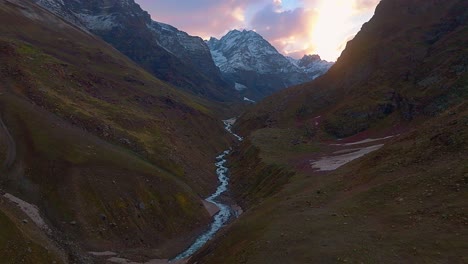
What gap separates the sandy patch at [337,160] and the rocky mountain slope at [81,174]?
29593mm

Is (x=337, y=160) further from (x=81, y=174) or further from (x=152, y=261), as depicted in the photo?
(x=81, y=174)

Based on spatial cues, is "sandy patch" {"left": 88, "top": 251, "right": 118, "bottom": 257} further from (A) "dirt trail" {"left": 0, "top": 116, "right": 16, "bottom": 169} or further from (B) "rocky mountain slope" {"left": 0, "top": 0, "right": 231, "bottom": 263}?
(A) "dirt trail" {"left": 0, "top": 116, "right": 16, "bottom": 169}

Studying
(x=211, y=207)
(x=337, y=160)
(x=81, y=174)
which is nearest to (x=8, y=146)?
(x=81, y=174)

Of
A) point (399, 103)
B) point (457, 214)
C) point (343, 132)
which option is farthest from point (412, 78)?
point (457, 214)

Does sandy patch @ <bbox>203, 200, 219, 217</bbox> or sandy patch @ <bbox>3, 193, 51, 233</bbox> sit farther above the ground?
sandy patch @ <bbox>3, 193, 51, 233</bbox>

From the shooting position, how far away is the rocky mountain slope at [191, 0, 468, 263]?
40188 mm

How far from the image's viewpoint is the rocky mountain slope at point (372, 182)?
40188 millimetres

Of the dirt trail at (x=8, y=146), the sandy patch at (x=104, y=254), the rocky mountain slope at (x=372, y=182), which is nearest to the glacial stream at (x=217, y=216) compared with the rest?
the rocky mountain slope at (x=372, y=182)

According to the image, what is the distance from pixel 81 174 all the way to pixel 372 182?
2139 inches

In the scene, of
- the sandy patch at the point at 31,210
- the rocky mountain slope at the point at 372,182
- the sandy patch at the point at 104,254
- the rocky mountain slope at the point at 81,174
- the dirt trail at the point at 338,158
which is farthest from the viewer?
the dirt trail at the point at 338,158

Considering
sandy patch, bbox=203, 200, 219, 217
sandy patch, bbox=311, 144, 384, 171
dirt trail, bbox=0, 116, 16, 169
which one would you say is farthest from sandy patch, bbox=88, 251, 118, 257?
sandy patch, bbox=311, 144, 384, 171

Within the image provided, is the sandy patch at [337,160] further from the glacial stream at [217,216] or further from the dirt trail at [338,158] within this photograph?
the glacial stream at [217,216]

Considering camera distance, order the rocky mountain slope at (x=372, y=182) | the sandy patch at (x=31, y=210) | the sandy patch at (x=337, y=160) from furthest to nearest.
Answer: the sandy patch at (x=337, y=160), the sandy patch at (x=31, y=210), the rocky mountain slope at (x=372, y=182)

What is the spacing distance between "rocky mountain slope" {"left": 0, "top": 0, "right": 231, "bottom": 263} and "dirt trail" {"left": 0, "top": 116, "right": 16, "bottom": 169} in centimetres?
21
